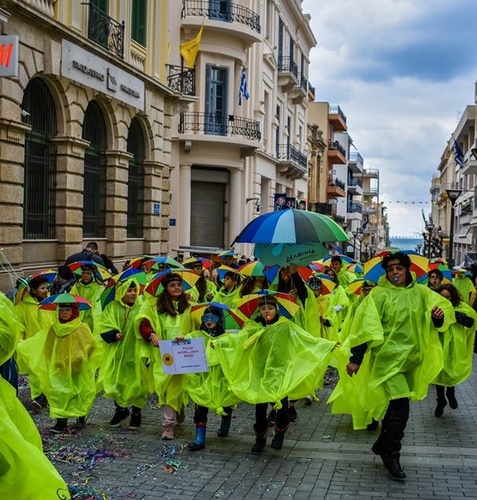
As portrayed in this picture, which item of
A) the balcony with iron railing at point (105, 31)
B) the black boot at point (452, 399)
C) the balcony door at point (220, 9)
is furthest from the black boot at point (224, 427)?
the balcony door at point (220, 9)

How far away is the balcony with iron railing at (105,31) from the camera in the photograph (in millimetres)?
17859

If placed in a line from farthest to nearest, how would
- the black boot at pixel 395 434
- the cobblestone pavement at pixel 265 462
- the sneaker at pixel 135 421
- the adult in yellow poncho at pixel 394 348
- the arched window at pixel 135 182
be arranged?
the arched window at pixel 135 182 < the sneaker at pixel 135 421 < the adult in yellow poncho at pixel 394 348 < the black boot at pixel 395 434 < the cobblestone pavement at pixel 265 462

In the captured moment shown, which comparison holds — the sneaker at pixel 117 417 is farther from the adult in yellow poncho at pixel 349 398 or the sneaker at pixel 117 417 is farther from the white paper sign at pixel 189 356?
the adult in yellow poncho at pixel 349 398

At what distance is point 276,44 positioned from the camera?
120 feet

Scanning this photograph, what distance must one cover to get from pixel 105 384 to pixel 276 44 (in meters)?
30.8

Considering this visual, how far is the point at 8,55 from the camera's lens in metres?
12.9

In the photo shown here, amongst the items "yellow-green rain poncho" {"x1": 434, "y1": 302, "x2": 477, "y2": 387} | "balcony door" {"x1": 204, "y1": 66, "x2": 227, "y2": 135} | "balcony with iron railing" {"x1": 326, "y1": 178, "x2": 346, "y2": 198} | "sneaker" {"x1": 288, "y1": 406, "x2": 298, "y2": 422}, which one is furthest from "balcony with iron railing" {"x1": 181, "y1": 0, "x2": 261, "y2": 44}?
"balcony with iron railing" {"x1": 326, "y1": 178, "x2": 346, "y2": 198}

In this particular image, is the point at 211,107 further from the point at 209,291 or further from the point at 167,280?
the point at 167,280

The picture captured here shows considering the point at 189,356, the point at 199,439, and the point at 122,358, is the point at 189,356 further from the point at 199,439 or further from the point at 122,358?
the point at 122,358

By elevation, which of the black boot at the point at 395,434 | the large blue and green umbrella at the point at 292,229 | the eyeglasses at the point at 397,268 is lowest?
the black boot at the point at 395,434

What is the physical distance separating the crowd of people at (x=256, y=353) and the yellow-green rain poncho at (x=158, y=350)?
11 millimetres

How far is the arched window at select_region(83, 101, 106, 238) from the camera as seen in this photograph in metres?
19.0

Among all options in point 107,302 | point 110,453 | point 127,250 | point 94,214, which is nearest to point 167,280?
point 107,302

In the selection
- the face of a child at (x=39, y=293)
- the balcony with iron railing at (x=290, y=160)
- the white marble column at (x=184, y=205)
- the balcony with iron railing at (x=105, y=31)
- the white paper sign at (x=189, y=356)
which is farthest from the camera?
the balcony with iron railing at (x=290, y=160)
